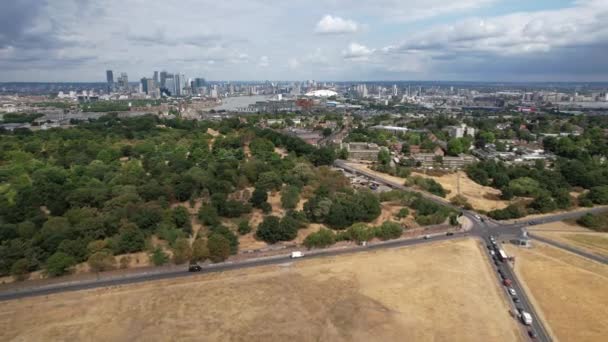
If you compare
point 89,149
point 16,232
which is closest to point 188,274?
point 16,232

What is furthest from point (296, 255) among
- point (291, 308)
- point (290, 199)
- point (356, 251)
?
point (290, 199)

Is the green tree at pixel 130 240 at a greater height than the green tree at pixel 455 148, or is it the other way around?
the green tree at pixel 455 148

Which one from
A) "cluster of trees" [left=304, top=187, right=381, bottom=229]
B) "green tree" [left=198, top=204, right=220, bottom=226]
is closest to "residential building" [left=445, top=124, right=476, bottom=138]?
"cluster of trees" [left=304, top=187, right=381, bottom=229]

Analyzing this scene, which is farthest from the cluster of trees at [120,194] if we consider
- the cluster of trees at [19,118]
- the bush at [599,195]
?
the cluster of trees at [19,118]

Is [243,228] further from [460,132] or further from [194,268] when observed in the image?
[460,132]

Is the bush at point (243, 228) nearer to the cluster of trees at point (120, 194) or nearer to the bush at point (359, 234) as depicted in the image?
the cluster of trees at point (120, 194)

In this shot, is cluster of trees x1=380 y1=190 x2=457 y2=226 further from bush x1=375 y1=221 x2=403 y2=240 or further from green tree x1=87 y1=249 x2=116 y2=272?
green tree x1=87 y1=249 x2=116 y2=272

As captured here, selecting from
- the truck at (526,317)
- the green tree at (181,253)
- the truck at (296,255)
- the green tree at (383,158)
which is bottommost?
the truck at (526,317)
